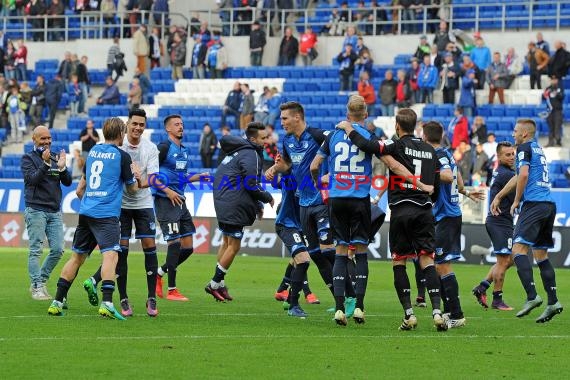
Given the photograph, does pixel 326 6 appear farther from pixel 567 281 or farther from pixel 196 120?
pixel 567 281

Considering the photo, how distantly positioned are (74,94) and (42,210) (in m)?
25.1

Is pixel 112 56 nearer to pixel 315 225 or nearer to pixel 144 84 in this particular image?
pixel 144 84

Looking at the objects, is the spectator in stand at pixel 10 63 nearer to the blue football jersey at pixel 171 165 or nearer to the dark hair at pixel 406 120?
the blue football jersey at pixel 171 165

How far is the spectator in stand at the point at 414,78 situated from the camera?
113 feet

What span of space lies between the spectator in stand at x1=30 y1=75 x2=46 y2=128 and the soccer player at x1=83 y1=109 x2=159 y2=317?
26.0 metres

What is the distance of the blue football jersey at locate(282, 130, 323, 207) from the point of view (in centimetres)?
1465

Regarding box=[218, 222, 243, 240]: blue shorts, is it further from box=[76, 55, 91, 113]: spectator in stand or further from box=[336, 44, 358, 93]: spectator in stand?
box=[76, 55, 91, 113]: spectator in stand

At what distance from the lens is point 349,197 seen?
13383 mm

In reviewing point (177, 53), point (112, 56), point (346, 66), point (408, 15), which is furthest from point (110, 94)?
point (408, 15)

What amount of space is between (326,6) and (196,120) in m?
5.83

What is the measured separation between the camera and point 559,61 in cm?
3266

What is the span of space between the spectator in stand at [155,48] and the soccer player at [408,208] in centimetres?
2896

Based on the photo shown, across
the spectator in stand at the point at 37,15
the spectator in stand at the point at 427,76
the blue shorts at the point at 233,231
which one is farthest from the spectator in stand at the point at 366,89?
the blue shorts at the point at 233,231

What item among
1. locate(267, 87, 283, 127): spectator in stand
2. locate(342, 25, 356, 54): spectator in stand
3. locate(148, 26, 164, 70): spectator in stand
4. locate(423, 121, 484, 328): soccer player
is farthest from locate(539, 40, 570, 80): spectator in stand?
locate(423, 121, 484, 328): soccer player
